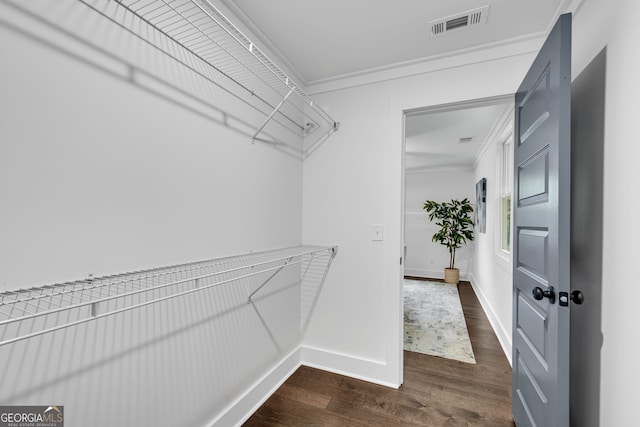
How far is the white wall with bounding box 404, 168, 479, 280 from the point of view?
5.83 meters

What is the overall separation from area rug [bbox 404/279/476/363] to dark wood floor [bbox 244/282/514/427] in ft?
0.65

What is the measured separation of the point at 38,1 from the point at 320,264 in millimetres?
1956

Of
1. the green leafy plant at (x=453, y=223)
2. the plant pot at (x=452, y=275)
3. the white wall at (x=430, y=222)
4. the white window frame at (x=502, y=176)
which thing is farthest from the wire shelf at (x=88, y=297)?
the white wall at (x=430, y=222)

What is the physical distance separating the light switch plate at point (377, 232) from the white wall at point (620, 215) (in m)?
1.18

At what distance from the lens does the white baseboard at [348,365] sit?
207 centimetres

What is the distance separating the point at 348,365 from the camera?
2172 mm

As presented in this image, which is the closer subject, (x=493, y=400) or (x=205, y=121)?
(x=205, y=121)

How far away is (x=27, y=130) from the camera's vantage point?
0.81 metres

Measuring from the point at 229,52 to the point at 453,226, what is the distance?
5200mm

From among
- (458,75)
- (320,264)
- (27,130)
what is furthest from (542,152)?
(27,130)

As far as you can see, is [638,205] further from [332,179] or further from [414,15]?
[332,179]

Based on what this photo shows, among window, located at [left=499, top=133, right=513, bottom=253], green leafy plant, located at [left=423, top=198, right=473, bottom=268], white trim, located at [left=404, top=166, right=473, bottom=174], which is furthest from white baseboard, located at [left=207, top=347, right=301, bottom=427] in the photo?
white trim, located at [left=404, top=166, right=473, bottom=174]

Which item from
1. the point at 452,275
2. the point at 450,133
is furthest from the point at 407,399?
the point at 452,275

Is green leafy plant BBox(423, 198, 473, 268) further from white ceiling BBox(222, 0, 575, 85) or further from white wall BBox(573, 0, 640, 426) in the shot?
white wall BBox(573, 0, 640, 426)
